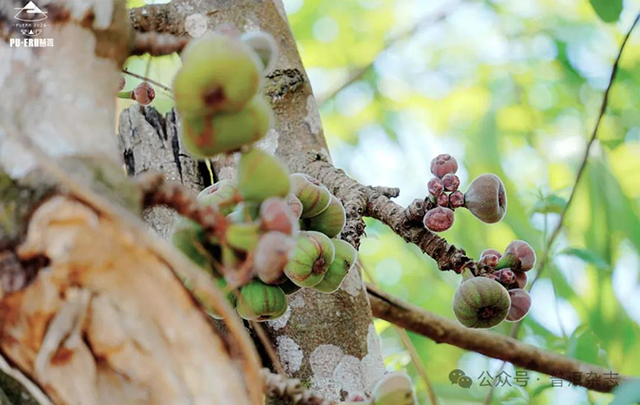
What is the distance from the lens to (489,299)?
4.41 ft

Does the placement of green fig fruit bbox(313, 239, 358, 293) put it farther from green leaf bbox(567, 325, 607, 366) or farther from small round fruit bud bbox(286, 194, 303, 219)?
green leaf bbox(567, 325, 607, 366)

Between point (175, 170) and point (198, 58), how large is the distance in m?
1.11

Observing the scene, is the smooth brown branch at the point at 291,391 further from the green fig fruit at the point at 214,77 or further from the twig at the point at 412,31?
the twig at the point at 412,31

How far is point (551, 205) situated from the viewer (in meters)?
2.34

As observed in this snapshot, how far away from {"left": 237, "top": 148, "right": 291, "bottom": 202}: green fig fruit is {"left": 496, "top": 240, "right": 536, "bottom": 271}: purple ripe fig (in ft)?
2.56

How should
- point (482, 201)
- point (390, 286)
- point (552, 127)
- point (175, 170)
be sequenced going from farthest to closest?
point (552, 127), point (390, 286), point (175, 170), point (482, 201)

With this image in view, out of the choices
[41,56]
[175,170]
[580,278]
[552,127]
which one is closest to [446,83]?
[552,127]

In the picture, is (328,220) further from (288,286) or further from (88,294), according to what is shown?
(88,294)

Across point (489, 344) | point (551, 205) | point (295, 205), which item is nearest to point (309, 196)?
point (295, 205)

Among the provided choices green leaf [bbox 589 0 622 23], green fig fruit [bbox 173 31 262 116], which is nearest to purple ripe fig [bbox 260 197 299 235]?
green fig fruit [bbox 173 31 262 116]

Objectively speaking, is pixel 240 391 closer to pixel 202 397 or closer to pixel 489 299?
pixel 202 397

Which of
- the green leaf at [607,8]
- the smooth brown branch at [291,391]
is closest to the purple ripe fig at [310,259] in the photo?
the smooth brown branch at [291,391]

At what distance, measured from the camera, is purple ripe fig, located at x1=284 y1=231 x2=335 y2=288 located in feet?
3.68

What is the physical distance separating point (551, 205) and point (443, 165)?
38.1 inches
